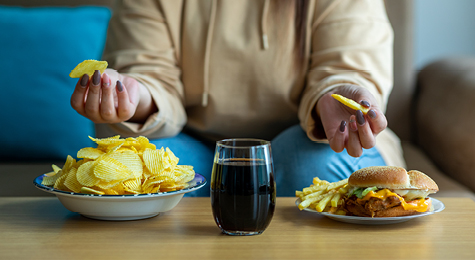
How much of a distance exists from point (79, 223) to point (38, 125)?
3.07ft

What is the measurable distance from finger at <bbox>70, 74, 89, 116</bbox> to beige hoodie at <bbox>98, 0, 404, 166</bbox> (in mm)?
334

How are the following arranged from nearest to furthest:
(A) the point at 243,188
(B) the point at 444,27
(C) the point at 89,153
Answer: (A) the point at 243,188, (C) the point at 89,153, (B) the point at 444,27

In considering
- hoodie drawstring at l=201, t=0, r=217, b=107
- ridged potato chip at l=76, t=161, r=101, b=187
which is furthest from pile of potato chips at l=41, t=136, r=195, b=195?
hoodie drawstring at l=201, t=0, r=217, b=107

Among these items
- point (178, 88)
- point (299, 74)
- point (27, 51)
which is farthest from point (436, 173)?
point (27, 51)

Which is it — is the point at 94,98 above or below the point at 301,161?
above

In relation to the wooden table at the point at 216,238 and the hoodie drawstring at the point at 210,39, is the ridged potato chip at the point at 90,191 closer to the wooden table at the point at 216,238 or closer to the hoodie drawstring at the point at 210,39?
the wooden table at the point at 216,238

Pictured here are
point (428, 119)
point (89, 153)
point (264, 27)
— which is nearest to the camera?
point (89, 153)

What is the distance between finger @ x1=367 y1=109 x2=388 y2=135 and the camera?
2.28 feet

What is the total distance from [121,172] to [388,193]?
386 mm

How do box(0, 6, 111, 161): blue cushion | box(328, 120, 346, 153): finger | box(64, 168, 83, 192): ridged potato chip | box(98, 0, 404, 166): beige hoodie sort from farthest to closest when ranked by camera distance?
box(0, 6, 111, 161): blue cushion → box(98, 0, 404, 166): beige hoodie → box(328, 120, 346, 153): finger → box(64, 168, 83, 192): ridged potato chip

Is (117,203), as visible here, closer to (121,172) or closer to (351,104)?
(121,172)

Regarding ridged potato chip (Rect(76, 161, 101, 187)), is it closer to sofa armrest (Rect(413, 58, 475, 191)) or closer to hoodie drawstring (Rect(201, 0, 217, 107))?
hoodie drawstring (Rect(201, 0, 217, 107))

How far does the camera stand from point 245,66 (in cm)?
123

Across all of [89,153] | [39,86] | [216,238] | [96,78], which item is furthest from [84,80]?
[39,86]
